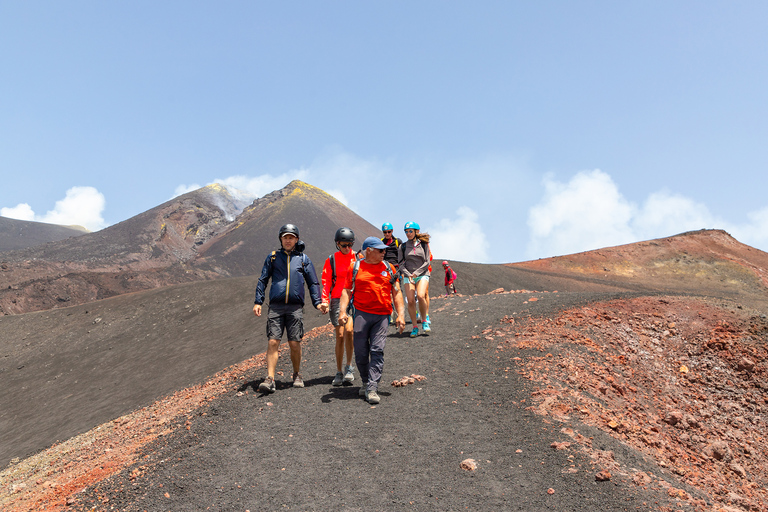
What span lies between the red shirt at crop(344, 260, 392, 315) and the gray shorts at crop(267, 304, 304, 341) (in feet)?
3.33

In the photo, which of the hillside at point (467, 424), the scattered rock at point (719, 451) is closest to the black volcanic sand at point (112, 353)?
the hillside at point (467, 424)

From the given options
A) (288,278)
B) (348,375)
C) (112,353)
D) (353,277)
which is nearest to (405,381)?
(348,375)

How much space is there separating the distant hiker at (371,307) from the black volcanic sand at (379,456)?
0.53 meters

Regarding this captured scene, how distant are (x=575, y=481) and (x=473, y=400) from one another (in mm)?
2054

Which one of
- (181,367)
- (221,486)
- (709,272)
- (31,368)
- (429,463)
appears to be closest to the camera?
(221,486)

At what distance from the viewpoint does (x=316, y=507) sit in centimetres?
410

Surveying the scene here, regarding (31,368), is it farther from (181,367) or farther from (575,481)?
(575,481)

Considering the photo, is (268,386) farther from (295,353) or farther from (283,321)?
(283,321)

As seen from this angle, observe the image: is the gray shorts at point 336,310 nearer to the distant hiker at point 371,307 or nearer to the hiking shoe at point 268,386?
the distant hiker at point 371,307

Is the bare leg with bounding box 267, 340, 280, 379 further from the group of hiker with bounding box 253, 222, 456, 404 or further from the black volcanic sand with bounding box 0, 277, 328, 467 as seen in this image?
the black volcanic sand with bounding box 0, 277, 328, 467

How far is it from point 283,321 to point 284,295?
42 cm

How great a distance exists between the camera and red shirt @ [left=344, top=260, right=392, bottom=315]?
20.2 feet

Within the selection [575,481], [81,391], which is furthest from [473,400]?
[81,391]

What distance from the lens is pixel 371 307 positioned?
6.17m
